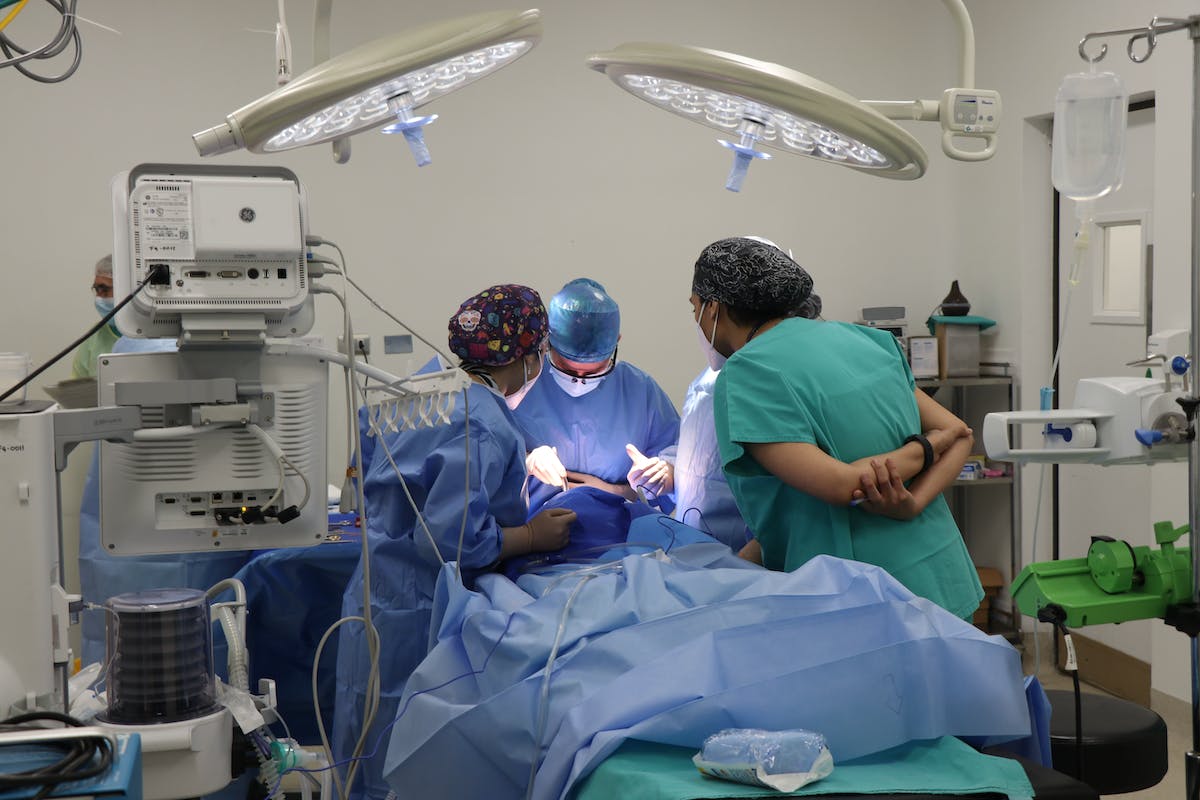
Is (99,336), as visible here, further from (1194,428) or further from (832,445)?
(1194,428)

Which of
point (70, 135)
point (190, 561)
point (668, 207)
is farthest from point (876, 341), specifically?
point (70, 135)

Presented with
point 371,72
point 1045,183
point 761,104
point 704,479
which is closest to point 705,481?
point 704,479

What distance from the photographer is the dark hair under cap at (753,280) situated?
7.46ft

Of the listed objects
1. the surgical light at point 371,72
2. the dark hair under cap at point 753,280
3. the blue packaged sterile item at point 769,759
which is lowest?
the blue packaged sterile item at point 769,759

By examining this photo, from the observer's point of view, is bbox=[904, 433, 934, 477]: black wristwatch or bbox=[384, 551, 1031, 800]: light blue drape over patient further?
bbox=[904, 433, 934, 477]: black wristwatch

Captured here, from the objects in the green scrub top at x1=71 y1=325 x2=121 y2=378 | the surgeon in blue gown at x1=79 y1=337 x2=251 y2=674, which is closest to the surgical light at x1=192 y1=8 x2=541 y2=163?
the surgeon in blue gown at x1=79 y1=337 x2=251 y2=674

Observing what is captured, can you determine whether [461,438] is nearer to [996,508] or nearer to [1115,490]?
[1115,490]

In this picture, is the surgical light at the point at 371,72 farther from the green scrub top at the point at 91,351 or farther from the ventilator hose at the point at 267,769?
the green scrub top at the point at 91,351

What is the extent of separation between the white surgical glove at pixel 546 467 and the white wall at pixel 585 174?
209cm

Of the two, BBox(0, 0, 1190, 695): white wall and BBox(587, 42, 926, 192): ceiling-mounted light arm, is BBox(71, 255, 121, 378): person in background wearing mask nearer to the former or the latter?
BBox(0, 0, 1190, 695): white wall

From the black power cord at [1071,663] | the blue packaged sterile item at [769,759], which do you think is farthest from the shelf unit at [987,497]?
the blue packaged sterile item at [769,759]

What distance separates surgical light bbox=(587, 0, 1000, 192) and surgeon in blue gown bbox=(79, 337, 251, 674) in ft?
5.81

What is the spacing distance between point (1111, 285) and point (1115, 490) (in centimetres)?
80

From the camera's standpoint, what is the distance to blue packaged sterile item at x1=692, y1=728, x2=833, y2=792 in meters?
1.38
